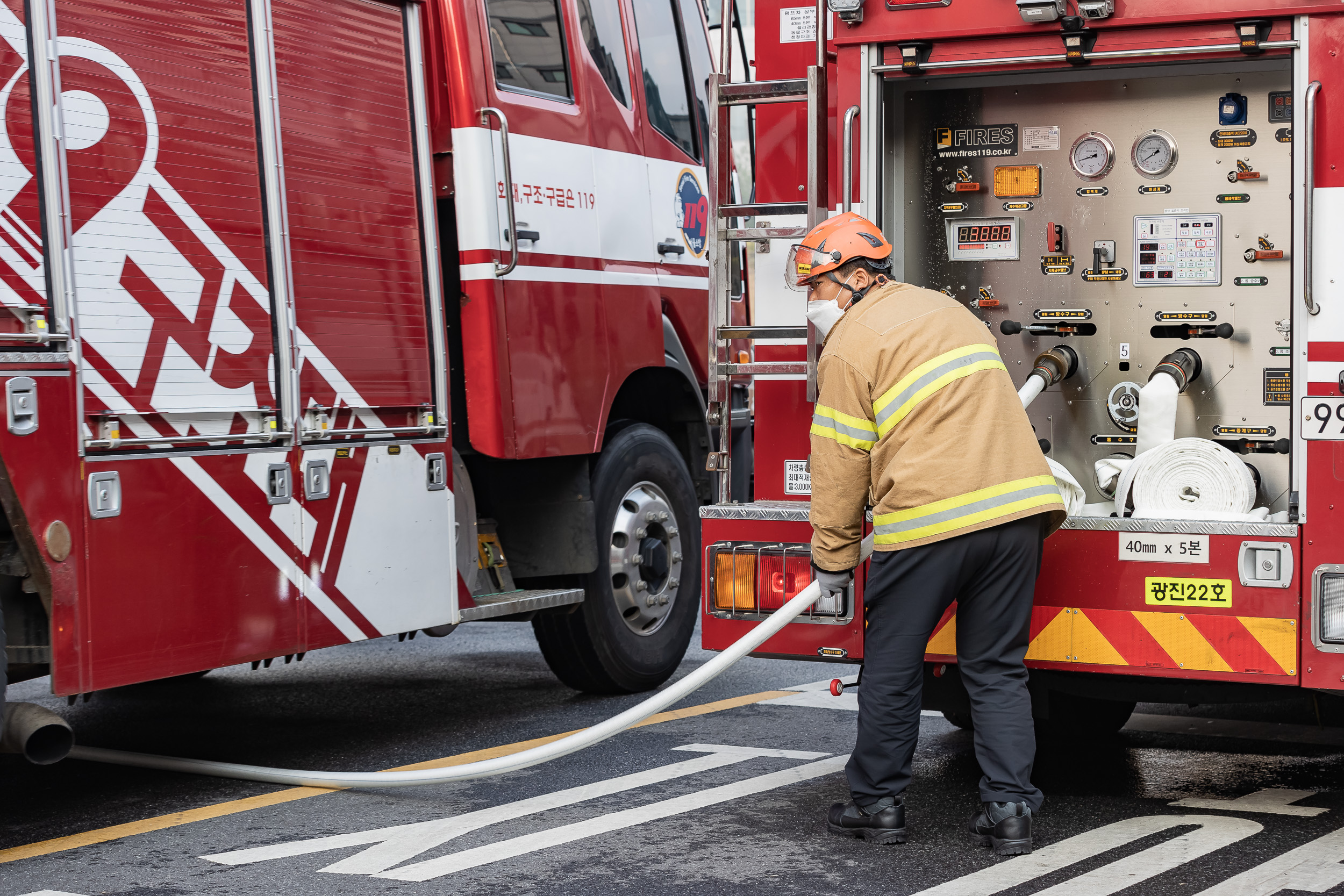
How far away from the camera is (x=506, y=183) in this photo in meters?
6.29

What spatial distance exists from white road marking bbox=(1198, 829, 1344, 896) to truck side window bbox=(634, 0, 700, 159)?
4.24 metres

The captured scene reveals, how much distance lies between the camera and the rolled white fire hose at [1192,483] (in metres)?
5.05

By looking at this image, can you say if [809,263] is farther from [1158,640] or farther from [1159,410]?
[1158,640]

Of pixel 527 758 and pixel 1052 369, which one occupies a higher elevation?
pixel 1052 369

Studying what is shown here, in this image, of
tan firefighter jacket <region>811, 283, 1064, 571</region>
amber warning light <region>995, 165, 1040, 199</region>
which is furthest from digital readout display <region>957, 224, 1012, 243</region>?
tan firefighter jacket <region>811, 283, 1064, 571</region>

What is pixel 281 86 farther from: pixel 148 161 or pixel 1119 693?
pixel 1119 693

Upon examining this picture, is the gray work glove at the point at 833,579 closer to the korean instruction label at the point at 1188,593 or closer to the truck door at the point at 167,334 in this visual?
the korean instruction label at the point at 1188,593

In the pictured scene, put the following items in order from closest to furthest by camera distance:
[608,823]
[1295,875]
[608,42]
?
[1295,875]
[608,823]
[608,42]

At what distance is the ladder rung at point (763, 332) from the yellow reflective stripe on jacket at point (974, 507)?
3.50 feet

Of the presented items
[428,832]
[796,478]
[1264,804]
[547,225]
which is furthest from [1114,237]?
[428,832]

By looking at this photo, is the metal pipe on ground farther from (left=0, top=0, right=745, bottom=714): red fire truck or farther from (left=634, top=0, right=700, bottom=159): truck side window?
(left=634, top=0, right=700, bottom=159): truck side window

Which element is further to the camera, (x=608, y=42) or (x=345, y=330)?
(x=608, y=42)

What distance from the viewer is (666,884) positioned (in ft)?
14.6

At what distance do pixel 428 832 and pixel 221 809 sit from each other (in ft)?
2.55
